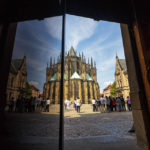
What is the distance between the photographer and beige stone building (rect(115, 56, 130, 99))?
26953 millimetres

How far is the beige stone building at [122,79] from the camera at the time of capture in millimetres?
26953

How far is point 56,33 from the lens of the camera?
80.8 inches

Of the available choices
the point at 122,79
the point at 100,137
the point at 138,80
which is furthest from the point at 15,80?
the point at 122,79

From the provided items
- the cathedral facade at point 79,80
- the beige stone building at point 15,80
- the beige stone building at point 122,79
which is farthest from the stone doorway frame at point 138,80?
the cathedral facade at point 79,80

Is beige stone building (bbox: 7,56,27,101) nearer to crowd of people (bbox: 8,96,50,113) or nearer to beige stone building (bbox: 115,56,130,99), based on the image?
crowd of people (bbox: 8,96,50,113)

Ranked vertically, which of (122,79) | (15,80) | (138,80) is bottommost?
(15,80)

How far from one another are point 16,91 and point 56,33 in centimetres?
159

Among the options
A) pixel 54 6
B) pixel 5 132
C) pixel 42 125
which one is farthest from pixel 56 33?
pixel 5 132

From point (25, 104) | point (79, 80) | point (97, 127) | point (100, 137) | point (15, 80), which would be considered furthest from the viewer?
point (79, 80)

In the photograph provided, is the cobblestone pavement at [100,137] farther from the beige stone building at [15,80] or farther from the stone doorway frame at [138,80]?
the beige stone building at [15,80]

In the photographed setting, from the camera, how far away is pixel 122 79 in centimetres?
2820

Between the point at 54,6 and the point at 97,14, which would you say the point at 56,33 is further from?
the point at 97,14

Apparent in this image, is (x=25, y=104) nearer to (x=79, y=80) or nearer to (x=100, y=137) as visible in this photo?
(x=100, y=137)

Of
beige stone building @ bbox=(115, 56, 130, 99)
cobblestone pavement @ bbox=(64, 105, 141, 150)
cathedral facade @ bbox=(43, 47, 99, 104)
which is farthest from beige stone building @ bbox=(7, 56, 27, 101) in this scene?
cathedral facade @ bbox=(43, 47, 99, 104)
